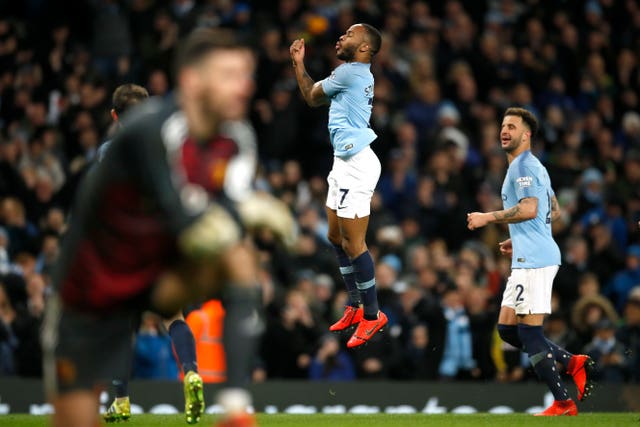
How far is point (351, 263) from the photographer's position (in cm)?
1083

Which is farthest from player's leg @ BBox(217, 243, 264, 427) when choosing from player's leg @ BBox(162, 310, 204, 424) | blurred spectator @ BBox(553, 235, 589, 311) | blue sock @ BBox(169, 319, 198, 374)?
blurred spectator @ BBox(553, 235, 589, 311)

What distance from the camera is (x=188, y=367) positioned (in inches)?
362

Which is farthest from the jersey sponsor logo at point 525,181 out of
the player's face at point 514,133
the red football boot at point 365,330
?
the red football boot at point 365,330

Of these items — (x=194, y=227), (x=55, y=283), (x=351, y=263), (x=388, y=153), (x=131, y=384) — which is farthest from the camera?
(x=388, y=153)

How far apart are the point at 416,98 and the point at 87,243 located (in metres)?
13.9

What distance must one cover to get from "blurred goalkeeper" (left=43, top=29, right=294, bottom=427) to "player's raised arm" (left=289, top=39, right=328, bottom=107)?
519 centimetres

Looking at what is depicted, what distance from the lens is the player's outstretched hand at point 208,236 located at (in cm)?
501

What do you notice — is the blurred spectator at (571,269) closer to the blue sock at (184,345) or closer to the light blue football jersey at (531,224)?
the light blue football jersey at (531,224)

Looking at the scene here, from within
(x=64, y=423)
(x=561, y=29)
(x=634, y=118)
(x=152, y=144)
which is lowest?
(x=64, y=423)

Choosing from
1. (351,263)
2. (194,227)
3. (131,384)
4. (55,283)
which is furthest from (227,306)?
(131,384)

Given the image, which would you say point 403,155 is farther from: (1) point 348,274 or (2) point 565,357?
(2) point 565,357

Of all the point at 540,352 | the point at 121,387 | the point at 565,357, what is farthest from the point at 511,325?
the point at 121,387

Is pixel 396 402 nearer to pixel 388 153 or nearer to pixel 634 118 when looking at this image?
pixel 388 153

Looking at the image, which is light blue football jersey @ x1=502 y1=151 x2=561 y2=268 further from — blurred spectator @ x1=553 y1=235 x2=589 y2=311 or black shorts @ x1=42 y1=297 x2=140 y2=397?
black shorts @ x1=42 y1=297 x2=140 y2=397
